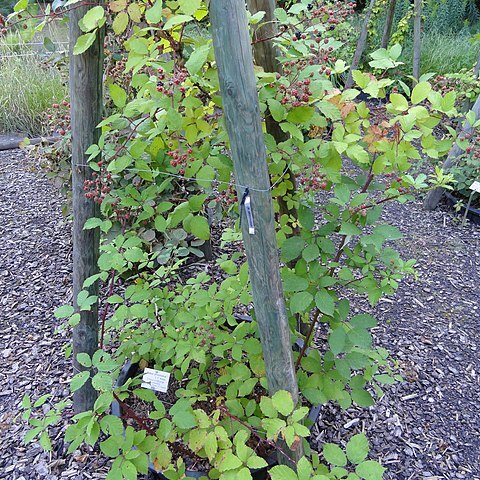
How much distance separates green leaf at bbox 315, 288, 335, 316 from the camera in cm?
124

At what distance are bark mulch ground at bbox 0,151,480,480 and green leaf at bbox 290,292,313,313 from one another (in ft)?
2.73

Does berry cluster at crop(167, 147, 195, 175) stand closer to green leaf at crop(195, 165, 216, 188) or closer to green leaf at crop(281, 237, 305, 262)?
green leaf at crop(195, 165, 216, 188)

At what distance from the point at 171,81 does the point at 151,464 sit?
45.6 inches

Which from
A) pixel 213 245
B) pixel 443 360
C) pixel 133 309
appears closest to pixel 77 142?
Result: pixel 133 309

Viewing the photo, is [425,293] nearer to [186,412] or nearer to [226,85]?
[186,412]

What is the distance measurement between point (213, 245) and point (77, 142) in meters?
1.71

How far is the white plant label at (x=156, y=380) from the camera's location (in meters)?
1.56

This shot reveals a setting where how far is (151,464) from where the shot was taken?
4.79 feet

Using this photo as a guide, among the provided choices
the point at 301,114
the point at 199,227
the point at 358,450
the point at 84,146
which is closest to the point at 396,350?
the point at 358,450

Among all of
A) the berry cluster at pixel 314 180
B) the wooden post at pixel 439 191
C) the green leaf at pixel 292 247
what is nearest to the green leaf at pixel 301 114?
the berry cluster at pixel 314 180

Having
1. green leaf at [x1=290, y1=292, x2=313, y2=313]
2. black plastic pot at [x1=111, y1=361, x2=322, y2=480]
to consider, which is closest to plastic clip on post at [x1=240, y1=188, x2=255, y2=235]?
green leaf at [x1=290, y1=292, x2=313, y2=313]

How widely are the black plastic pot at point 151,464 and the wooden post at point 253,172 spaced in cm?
17

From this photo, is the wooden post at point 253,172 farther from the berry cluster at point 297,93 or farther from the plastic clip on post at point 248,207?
the berry cluster at point 297,93

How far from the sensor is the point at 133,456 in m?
1.21
